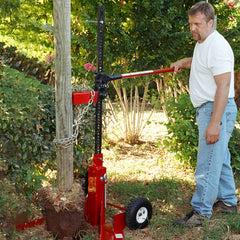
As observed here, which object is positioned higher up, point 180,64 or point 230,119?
point 180,64

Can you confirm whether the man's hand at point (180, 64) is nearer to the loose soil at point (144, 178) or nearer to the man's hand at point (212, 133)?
the man's hand at point (212, 133)

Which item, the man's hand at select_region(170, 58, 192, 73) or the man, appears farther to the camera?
→ the man's hand at select_region(170, 58, 192, 73)

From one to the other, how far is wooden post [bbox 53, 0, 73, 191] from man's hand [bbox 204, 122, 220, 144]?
124cm

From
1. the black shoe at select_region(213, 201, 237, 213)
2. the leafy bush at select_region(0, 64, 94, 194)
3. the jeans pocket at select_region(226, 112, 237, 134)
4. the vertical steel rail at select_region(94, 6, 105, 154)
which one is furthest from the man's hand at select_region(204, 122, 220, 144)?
the leafy bush at select_region(0, 64, 94, 194)

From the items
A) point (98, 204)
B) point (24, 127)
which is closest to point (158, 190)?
point (98, 204)

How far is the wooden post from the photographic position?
8.61 feet

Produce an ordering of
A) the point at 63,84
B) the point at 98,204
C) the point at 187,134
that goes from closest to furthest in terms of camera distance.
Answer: the point at 63,84, the point at 98,204, the point at 187,134

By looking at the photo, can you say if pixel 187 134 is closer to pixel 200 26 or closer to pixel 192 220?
pixel 192 220

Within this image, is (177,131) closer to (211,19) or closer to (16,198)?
(211,19)

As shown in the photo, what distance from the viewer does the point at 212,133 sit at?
9.78ft

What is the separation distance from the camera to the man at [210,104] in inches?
113

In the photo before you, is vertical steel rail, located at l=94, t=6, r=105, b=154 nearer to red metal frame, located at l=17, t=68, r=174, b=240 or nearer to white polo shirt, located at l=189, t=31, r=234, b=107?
red metal frame, located at l=17, t=68, r=174, b=240

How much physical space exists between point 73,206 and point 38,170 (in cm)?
76

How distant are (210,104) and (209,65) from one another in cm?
38
